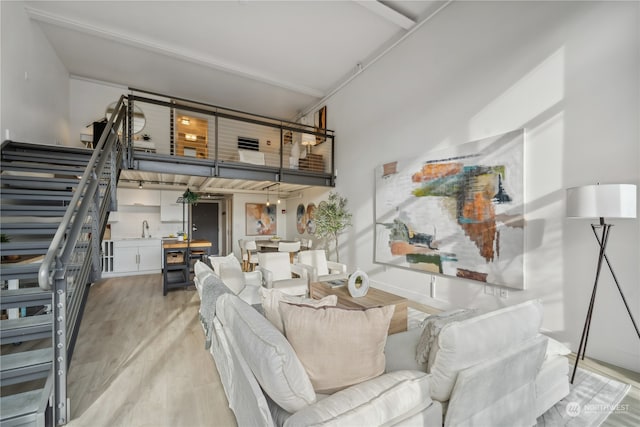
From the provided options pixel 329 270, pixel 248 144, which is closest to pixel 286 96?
pixel 248 144

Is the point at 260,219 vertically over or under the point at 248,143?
under

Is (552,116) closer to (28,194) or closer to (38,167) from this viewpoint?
(28,194)

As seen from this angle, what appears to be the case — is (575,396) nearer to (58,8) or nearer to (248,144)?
(58,8)

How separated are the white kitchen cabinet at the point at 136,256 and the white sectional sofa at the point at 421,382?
6.16 m

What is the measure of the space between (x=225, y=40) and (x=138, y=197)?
4512mm

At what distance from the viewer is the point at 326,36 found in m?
4.89

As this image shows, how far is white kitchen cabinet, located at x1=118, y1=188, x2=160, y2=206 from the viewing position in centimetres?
686

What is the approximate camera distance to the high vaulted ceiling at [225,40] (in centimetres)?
426

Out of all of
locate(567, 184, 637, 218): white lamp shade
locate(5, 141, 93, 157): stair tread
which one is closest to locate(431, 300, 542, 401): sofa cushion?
locate(567, 184, 637, 218): white lamp shade

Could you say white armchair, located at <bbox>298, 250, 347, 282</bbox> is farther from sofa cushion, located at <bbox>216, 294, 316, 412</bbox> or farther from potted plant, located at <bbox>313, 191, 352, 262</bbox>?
sofa cushion, located at <bbox>216, 294, 316, 412</bbox>

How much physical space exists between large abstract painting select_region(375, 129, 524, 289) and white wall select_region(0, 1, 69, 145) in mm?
5665

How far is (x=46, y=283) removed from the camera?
59.5 inches

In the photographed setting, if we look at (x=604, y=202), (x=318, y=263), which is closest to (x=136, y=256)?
(x=318, y=263)

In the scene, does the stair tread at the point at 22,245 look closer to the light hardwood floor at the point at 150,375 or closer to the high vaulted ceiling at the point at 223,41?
the light hardwood floor at the point at 150,375
